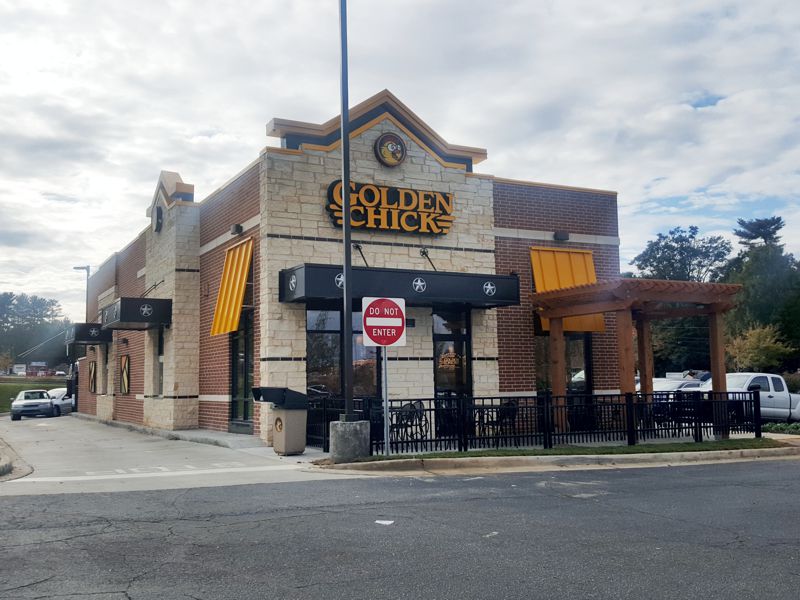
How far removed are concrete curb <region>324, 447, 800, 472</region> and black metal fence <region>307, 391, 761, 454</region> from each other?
42.3 inches

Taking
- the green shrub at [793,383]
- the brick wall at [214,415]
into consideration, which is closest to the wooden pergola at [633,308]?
the brick wall at [214,415]

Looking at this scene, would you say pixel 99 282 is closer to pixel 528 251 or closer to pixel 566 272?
pixel 528 251

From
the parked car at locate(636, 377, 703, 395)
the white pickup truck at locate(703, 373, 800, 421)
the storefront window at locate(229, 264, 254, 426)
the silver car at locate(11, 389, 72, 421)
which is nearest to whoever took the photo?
the storefront window at locate(229, 264, 254, 426)

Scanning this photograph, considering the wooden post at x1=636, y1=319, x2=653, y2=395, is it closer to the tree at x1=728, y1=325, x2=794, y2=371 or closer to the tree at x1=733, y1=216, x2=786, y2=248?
the tree at x1=728, y1=325, x2=794, y2=371

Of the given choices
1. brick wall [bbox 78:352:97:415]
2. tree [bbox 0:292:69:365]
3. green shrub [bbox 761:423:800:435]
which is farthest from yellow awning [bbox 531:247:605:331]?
tree [bbox 0:292:69:365]

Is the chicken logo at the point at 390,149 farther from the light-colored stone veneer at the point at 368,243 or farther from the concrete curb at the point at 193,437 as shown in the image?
the concrete curb at the point at 193,437

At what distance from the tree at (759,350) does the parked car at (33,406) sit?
44.9 metres

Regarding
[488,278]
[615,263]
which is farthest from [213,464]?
[615,263]

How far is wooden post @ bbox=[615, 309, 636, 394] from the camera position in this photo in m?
15.7

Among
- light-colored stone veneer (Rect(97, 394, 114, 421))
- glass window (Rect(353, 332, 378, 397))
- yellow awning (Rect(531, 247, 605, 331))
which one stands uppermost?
yellow awning (Rect(531, 247, 605, 331))

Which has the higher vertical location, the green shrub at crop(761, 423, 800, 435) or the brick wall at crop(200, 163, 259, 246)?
the brick wall at crop(200, 163, 259, 246)

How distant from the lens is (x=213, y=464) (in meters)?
13.8

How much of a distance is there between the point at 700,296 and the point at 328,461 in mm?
9277

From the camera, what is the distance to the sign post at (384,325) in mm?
13305
